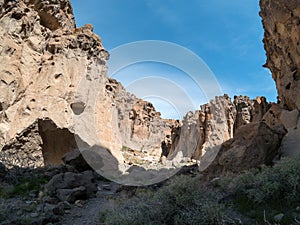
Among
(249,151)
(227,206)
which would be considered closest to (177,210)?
(227,206)

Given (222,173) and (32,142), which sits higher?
(32,142)

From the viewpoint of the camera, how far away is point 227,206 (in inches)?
164

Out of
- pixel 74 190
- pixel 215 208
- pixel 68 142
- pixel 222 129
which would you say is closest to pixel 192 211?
pixel 215 208

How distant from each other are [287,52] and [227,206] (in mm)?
9713

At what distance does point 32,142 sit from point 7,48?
478 centimetres

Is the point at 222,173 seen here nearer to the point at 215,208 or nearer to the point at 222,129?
the point at 215,208

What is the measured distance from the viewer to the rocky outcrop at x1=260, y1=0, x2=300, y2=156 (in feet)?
30.7

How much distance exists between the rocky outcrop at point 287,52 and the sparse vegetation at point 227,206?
4.27 metres

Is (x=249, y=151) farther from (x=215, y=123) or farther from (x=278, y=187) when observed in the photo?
(x=215, y=123)

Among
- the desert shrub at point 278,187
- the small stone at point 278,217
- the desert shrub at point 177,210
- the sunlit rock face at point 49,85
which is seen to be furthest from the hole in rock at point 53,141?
the small stone at point 278,217

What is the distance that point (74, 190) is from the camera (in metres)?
6.04

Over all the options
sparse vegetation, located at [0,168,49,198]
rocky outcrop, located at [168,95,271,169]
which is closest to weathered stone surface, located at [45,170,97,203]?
sparse vegetation, located at [0,168,49,198]

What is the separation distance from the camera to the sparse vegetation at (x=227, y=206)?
3.36 m

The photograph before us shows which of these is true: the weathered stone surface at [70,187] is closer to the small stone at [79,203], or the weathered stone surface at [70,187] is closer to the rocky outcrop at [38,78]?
the small stone at [79,203]
